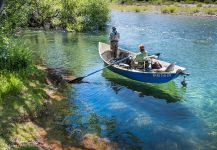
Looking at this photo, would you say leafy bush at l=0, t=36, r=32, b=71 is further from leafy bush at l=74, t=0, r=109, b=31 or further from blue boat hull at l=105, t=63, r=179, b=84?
leafy bush at l=74, t=0, r=109, b=31

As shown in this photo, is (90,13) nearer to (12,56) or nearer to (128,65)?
(128,65)

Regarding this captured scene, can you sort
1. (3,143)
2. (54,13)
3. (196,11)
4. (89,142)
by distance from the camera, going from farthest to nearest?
(196,11)
(54,13)
(89,142)
(3,143)

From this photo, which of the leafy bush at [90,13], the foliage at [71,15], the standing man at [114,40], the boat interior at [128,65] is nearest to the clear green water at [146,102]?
the boat interior at [128,65]

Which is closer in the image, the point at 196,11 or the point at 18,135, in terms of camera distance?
the point at 18,135

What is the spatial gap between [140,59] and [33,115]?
9395mm

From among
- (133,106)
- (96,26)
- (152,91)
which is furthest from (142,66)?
(96,26)

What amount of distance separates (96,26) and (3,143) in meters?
39.9

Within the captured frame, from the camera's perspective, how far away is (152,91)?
21.9 meters

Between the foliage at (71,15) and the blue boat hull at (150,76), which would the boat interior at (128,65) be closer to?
the blue boat hull at (150,76)

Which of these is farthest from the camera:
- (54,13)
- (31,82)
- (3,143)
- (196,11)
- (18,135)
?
(196,11)

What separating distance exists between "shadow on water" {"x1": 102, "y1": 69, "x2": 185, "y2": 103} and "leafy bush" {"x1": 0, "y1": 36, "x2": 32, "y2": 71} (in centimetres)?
597

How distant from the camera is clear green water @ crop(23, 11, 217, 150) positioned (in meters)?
15.3

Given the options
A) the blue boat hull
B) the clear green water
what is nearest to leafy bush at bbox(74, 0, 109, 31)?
the clear green water

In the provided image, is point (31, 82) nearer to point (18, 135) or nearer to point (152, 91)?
point (18, 135)
